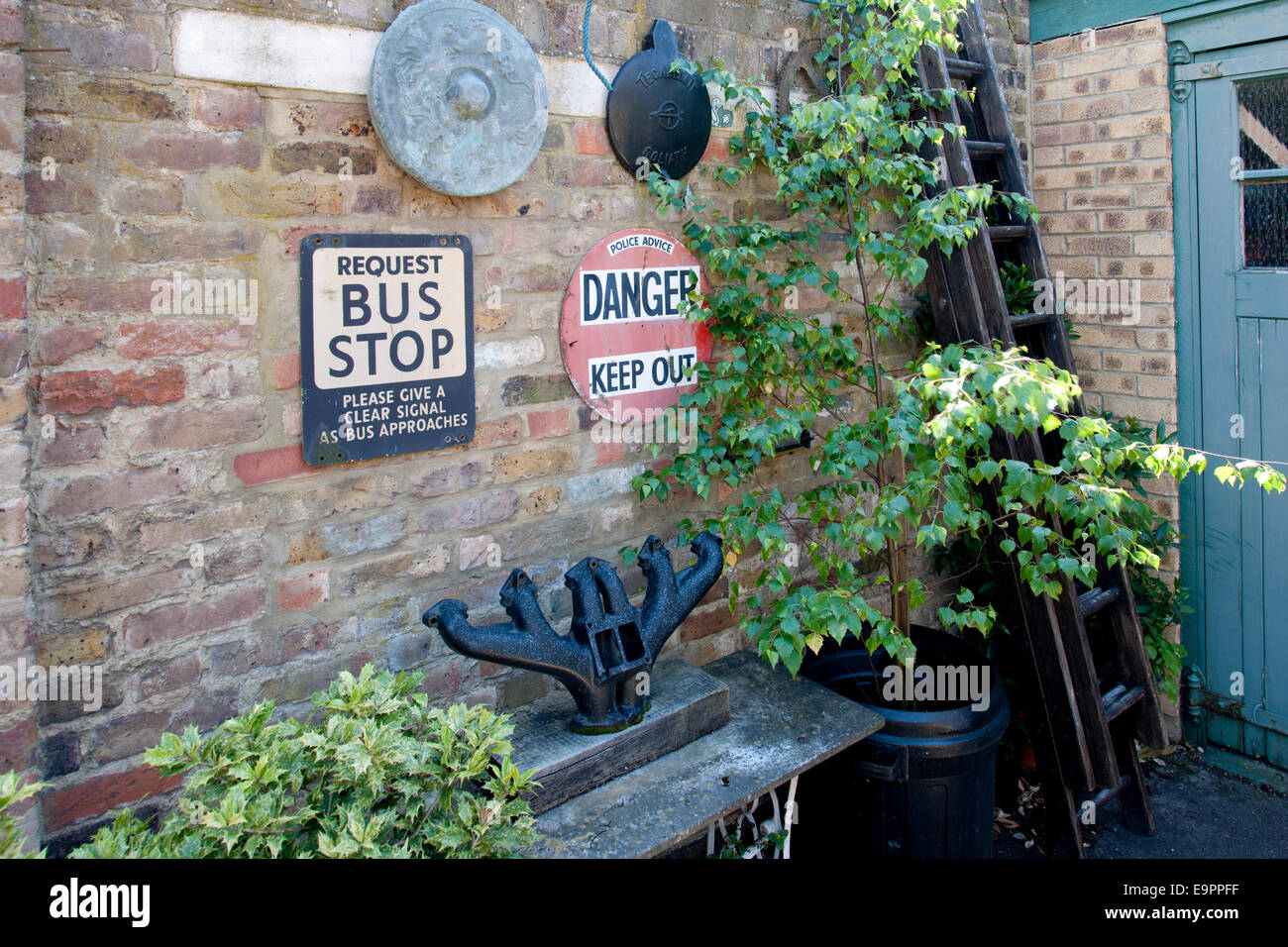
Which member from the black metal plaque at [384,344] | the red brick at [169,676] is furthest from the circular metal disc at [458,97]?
the red brick at [169,676]

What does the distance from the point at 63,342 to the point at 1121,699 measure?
3593mm

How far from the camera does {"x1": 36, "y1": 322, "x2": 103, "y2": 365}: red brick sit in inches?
79.3

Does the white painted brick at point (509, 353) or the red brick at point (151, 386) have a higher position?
the white painted brick at point (509, 353)

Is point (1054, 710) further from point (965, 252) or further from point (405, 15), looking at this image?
point (405, 15)

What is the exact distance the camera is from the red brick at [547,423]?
2850 millimetres

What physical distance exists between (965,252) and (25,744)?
3129 millimetres

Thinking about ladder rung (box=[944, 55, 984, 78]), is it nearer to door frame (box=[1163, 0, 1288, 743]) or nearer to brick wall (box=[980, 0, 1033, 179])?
brick wall (box=[980, 0, 1033, 179])

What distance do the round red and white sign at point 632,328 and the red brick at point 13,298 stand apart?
1373mm

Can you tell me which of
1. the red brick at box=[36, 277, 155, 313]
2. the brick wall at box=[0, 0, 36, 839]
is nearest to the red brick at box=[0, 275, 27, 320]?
the brick wall at box=[0, 0, 36, 839]

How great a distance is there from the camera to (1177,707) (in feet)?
13.9

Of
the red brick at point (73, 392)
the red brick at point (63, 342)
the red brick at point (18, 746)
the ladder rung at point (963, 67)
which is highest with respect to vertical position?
the ladder rung at point (963, 67)

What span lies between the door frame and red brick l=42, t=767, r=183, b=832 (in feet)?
12.6

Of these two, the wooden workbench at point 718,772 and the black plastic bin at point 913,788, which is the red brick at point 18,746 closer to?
the wooden workbench at point 718,772
